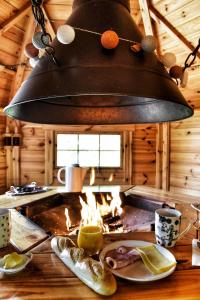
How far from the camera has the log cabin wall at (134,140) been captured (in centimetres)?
289

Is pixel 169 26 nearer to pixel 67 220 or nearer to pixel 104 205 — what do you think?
pixel 104 205

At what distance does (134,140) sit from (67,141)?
1044mm

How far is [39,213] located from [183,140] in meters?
2.47

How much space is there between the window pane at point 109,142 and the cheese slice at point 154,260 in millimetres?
2988

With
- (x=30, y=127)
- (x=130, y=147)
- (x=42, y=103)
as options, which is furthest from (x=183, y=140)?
(x=42, y=103)

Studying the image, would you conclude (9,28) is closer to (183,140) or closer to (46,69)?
(46,69)

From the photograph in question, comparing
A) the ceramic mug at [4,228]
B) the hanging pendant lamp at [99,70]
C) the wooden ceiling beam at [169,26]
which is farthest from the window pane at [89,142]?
the ceramic mug at [4,228]

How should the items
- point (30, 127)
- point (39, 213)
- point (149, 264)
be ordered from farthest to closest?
1. point (30, 127)
2. point (39, 213)
3. point (149, 264)

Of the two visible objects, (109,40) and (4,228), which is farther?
(4,228)

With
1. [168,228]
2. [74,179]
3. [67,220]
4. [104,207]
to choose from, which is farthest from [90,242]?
[74,179]

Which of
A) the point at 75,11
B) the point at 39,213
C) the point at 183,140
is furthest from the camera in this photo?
the point at 183,140

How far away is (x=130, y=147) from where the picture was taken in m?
3.78

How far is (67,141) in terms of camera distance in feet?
12.6

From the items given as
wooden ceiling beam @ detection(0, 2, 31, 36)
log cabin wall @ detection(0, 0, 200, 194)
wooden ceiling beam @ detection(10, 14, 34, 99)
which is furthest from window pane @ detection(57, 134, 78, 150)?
wooden ceiling beam @ detection(0, 2, 31, 36)
